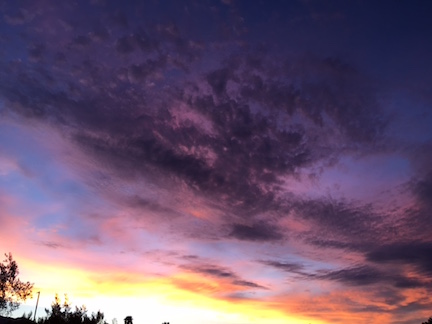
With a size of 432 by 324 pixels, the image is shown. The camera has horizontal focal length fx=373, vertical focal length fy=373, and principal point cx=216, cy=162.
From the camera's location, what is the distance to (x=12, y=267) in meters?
60.8

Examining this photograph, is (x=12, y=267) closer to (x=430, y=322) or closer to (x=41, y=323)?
(x=41, y=323)

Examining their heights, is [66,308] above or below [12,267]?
below

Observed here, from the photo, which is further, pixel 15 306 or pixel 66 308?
pixel 15 306

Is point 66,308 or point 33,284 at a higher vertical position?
point 33,284

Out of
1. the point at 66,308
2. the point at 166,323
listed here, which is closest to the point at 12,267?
the point at 66,308

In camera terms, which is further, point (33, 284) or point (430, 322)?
point (430, 322)

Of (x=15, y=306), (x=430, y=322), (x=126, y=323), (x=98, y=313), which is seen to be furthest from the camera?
(x=430, y=322)

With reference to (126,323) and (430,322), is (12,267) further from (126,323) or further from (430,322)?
(430,322)

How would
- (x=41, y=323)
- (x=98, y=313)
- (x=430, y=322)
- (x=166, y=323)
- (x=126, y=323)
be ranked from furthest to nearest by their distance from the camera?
(x=430, y=322)
(x=166, y=323)
(x=126, y=323)
(x=98, y=313)
(x=41, y=323)

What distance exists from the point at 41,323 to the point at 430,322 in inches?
3510

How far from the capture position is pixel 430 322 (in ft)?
302

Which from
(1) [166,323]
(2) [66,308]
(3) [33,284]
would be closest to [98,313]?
(2) [66,308]

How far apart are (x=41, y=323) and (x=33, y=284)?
13653 millimetres

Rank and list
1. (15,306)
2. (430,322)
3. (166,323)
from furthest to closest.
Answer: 1. (430,322)
2. (166,323)
3. (15,306)
